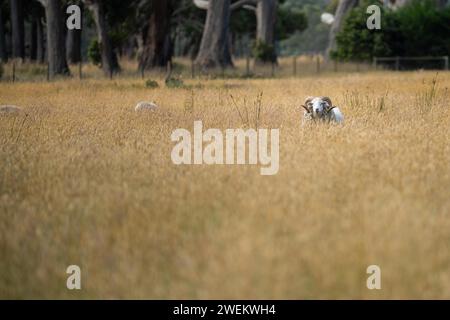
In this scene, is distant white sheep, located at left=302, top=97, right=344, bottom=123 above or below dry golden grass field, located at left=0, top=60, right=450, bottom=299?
above

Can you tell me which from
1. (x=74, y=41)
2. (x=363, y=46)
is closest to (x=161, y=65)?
(x=74, y=41)

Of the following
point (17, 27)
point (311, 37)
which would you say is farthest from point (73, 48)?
point (311, 37)

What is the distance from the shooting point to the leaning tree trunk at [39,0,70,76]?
80.6ft

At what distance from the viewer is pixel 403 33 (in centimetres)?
3431

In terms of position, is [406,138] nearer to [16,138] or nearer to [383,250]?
[383,250]

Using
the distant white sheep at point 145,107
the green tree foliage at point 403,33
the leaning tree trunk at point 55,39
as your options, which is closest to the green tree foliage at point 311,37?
the green tree foliage at point 403,33

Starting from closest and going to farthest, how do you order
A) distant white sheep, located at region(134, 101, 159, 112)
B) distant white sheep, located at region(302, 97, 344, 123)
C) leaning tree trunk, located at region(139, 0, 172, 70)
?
distant white sheep, located at region(302, 97, 344, 123)
distant white sheep, located at region(134, 101, 159, 112)
leaning tree trunk, located at region(139, 0, 172, 70)

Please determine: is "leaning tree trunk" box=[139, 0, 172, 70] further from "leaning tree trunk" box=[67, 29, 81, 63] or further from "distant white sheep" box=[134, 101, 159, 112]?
"distant white sheep" box=[134, 101, 159, 112]

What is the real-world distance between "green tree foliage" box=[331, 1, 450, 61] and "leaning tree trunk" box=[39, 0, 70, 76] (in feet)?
51.9

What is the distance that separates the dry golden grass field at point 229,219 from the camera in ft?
13.5

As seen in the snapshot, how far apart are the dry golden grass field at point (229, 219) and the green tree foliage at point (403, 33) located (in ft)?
83.9

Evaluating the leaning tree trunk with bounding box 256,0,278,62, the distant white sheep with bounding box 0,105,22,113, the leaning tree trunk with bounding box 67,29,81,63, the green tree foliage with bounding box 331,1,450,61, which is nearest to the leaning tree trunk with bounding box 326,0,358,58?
the leaning tree trunk with bounding box 256,0,278,62

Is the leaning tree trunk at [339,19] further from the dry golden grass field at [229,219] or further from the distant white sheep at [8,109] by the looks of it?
the dry golden grass field at [229,219]

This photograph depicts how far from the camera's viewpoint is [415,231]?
188 inches
